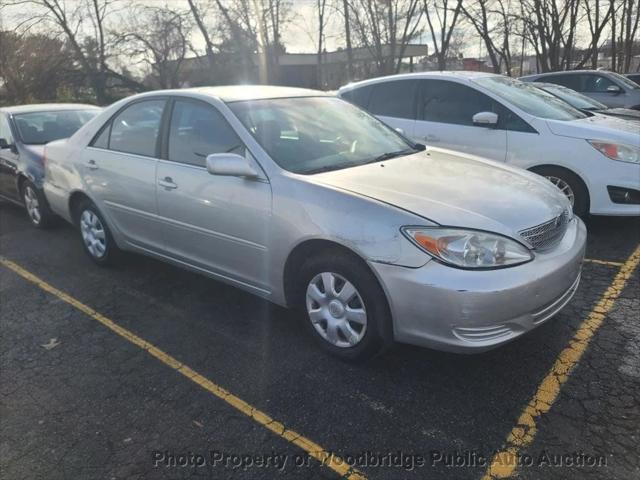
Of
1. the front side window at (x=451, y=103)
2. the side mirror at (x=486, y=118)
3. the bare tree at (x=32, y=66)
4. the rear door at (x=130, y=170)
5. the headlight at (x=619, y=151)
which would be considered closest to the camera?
the rear door at (x=130, y=170)

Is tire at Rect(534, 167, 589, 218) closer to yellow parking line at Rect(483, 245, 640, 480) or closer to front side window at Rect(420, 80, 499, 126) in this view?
front side window at Rect(420, 80, 499, 126)

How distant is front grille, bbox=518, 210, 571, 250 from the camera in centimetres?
269

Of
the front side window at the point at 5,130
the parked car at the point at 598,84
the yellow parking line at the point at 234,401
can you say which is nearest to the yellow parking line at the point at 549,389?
the yellow parking line at the point at 234,401

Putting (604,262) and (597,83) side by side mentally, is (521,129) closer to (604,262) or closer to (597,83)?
(604,262)

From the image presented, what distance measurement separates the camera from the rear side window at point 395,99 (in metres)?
6.03

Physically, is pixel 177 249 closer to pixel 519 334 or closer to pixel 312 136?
pixel 312 136

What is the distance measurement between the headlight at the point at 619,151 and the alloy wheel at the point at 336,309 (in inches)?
128

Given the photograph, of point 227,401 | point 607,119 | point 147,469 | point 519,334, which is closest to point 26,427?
point 147,469

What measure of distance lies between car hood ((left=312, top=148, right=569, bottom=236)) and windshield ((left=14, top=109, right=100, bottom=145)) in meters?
5.03

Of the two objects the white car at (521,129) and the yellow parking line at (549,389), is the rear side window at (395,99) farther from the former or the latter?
the yellow parking line at (549,389)

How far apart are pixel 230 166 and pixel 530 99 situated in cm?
387

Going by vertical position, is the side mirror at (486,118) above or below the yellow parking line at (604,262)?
above

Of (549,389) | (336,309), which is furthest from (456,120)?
(549,389)

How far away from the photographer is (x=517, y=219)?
2.72m
